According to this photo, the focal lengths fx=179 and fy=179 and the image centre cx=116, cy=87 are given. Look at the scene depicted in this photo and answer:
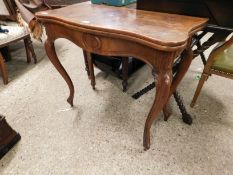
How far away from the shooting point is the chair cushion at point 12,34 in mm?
1695

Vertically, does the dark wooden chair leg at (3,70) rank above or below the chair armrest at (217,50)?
below

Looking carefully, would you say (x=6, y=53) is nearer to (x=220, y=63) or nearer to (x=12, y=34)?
(x=12, y=34)

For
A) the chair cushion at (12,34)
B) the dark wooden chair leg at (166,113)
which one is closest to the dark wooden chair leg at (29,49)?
the chair cushion at (12,34)

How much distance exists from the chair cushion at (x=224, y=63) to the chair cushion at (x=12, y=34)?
1800 mm

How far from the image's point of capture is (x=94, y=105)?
146 centimetres

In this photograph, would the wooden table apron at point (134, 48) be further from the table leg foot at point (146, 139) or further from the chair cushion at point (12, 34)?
the chair cushion at point (12, 34)

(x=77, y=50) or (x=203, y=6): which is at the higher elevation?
(x=203, y=6)

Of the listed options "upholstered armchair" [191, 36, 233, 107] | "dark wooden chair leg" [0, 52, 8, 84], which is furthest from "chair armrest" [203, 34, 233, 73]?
"dark wooden chair leg" [0, 52, 8, 84]

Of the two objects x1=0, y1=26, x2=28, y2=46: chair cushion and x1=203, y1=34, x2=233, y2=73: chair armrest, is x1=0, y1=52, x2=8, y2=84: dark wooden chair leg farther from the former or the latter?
x1=203, y1=34, x2=233, y2=73: chair armrest

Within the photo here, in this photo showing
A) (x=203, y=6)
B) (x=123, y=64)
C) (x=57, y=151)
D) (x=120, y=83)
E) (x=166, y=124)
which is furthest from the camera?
(x=120, y=83)

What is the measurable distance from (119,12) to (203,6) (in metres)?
0.42

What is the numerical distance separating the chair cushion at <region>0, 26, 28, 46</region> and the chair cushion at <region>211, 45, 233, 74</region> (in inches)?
70.9

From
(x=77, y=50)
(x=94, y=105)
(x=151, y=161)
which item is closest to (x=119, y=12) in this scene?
(x=94, y=105)

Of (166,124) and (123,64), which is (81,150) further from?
(123,64)
